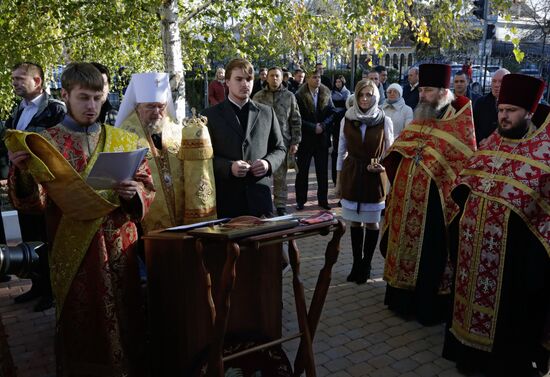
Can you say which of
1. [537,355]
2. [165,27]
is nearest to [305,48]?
[165,27]

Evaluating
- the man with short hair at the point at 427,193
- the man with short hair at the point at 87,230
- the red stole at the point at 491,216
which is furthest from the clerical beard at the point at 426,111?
the man with short hair at the point at 87,230

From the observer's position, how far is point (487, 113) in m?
6.82

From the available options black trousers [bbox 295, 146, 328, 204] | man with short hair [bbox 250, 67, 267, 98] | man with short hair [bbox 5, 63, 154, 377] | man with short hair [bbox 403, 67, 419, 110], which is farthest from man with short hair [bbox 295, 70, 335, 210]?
man with short hair [bbox 5, 63, 154, 377]

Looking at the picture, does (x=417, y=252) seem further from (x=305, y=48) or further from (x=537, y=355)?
(x=305, y=48)

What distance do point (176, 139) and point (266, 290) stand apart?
1.25 m

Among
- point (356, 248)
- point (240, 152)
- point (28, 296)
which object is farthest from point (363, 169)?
point (28, 296)

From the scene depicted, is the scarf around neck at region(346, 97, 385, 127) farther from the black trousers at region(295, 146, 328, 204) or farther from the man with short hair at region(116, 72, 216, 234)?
the black trousers at region(295, 146, 328, 204)

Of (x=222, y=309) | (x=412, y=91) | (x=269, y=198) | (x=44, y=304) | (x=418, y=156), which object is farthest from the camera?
(x=412, y=91)

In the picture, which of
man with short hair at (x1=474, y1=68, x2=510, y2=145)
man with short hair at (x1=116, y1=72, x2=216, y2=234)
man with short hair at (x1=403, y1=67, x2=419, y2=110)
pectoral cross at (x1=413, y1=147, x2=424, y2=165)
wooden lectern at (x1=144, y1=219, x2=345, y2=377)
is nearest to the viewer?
wooden lectern at (x1=144, y1=219, x2=345, y2=377)

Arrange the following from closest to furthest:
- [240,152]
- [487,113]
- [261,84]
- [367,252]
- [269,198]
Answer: [240,152] < [269,198] < [367,252] < [487,113] < [261,84]

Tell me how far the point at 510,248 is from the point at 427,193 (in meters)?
0.94

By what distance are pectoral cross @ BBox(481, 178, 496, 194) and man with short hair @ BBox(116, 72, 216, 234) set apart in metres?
1.82

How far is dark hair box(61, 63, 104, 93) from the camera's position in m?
3.06

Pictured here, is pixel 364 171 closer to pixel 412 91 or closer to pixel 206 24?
pixel 206 24
